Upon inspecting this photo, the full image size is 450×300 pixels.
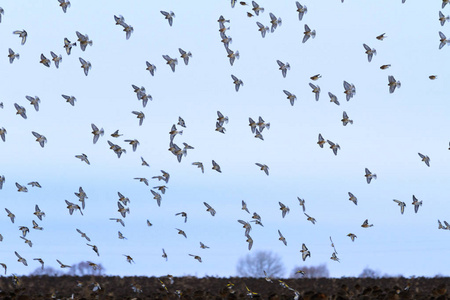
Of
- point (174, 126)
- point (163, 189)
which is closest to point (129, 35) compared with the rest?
point (174, 126)

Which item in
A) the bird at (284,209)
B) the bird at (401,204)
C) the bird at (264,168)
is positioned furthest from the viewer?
the bird at (264,168)

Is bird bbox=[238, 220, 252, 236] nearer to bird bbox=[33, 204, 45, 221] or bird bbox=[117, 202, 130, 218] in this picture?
bird bbox=[117, 202, 130, 218]

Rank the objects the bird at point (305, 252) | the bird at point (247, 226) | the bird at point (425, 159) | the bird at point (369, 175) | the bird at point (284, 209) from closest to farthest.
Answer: the bird at point (305, 252) → the bird at point (247, 226) → the bird at point (284, 209) → the bird at point (425, 159) → the bird at point (369, 175)

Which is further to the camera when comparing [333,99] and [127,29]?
[127,29]

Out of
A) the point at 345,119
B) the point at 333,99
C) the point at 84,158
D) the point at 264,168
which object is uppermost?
the point at 333,99

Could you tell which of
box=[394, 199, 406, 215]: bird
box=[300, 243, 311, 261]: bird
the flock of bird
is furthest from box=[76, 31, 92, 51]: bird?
box=[394, 199, 406, 215]: bird

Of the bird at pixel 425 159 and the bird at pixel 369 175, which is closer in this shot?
the bird at pixel 425 159

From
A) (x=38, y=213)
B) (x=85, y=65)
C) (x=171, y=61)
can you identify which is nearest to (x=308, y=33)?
(x=171, y=61)

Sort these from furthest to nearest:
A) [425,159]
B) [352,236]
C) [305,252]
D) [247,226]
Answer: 1. [425,159]
2. [352,236]
3. [247,226]
4. [305,252]

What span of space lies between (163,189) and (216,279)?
173 inches

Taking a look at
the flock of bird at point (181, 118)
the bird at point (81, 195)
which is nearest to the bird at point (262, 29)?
the flock of bird at point (181, 118)

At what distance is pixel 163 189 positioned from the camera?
16.8m

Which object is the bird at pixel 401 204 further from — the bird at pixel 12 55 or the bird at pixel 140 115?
the bird at pixel 12 55

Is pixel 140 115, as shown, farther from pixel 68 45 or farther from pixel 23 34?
pixel 23 34
